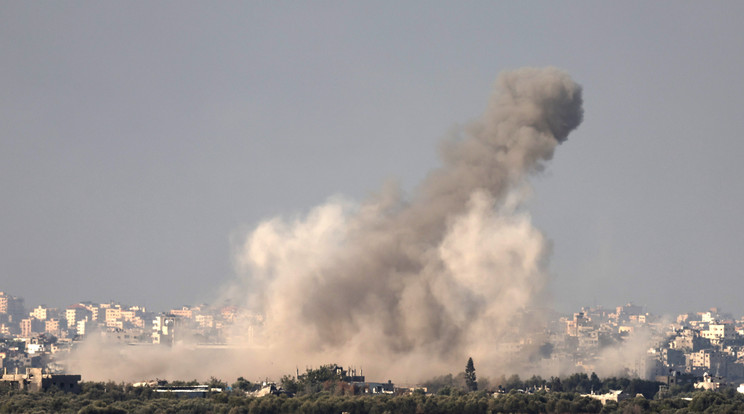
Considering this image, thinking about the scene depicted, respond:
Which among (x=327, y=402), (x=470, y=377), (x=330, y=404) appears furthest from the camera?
(x=470, y=377)

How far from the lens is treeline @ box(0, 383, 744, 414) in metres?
67.6

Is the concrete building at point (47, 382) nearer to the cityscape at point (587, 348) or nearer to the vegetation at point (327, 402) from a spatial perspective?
the vegetation at point (327, 402)

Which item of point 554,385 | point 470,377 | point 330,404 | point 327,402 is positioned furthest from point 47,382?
point 554,385

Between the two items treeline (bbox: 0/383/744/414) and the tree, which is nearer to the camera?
treeline (bbox: 0/383/744/414)

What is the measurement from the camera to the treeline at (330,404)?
222 feet

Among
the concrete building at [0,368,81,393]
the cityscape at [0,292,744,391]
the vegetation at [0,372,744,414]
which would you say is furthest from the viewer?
the cityscape at [0,292,744,391]

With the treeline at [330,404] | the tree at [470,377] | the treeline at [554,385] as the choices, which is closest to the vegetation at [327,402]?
the treeline at [330,404]

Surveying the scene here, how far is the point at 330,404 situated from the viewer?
7006 centimetres

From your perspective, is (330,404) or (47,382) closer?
(330,404)

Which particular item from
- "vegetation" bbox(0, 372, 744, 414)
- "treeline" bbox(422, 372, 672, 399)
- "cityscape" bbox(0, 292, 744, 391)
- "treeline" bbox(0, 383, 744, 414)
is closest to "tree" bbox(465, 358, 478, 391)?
"treeline" bbox(422, 372, 672, 399)

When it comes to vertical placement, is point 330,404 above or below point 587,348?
below

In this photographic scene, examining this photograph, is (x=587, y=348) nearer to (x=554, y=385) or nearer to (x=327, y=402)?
(x=554, y=385)

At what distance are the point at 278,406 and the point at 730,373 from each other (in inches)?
3270

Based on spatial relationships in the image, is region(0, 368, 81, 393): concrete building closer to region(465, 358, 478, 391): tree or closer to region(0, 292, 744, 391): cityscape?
region(0, 292, 744, 391): cityscape
